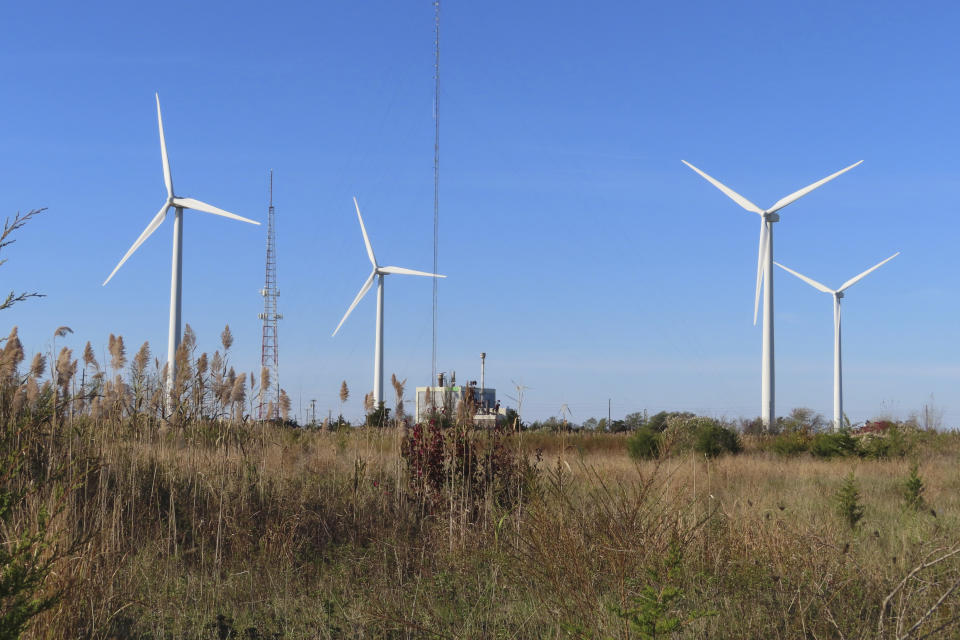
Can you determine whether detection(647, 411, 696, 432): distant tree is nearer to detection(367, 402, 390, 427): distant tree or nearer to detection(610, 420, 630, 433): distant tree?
detection(610, 420, 630, 433): distant tree

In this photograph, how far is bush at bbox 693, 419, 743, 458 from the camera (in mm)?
21016

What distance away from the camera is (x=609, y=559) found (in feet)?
18.4

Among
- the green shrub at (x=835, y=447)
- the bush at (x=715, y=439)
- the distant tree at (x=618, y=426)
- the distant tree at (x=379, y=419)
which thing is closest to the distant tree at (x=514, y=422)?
the distant tree at (x=379, y=419)

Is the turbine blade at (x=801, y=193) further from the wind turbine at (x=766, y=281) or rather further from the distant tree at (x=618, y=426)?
the distant tree at (x=618, y=426)

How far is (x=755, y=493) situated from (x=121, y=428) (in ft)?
26.3

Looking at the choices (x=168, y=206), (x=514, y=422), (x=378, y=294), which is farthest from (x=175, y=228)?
→ (x=514, y=422)

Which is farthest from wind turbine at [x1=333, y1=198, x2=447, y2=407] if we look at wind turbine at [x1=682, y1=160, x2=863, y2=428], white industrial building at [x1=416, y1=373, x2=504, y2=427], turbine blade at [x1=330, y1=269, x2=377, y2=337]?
white industrial building at [x1=416, y1=373, x2=504, y2=427]

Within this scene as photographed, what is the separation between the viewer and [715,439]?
2233 cm

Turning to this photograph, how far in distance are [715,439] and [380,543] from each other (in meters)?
16.6

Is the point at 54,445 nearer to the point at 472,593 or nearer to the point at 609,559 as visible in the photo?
the point at 472,593

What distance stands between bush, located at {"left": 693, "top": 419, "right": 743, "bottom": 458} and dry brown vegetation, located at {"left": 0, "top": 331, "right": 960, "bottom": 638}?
10.1 meters

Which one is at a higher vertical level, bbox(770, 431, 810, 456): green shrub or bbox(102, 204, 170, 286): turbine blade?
bbox(102, 204, 170, 286): turbine blade

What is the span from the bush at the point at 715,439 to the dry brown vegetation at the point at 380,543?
33.2 ft

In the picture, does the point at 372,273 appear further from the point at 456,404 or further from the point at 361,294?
the point at 456,404
